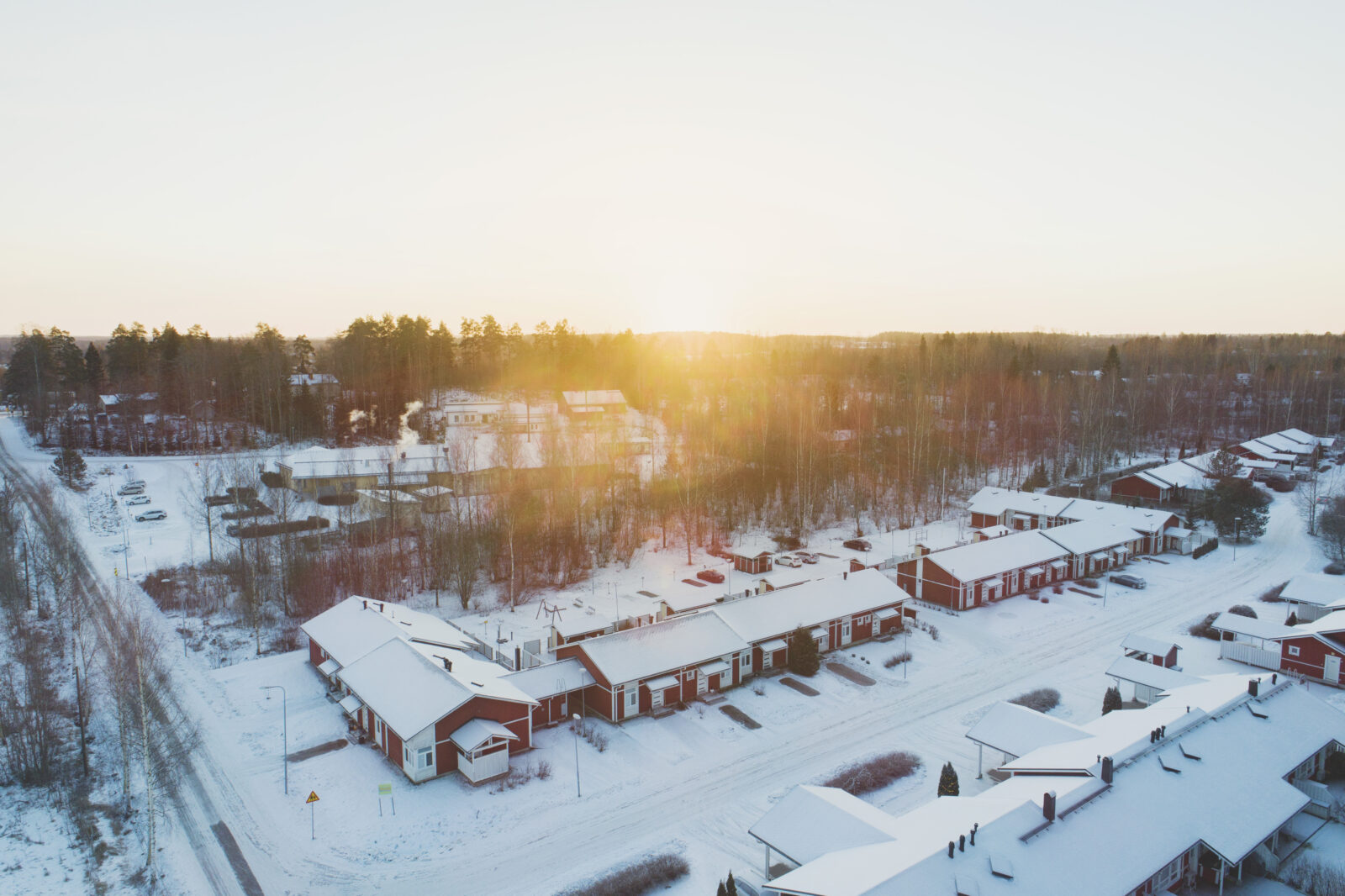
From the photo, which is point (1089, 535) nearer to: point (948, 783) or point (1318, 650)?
point (1318, 650)

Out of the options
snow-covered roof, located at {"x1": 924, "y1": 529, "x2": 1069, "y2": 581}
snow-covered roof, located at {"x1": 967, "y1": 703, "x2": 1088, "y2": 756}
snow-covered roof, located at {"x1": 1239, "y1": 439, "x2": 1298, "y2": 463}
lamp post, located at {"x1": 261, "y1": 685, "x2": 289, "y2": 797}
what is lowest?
lamp post, located at {"x1": 261, "y1": 685, "x2": 289, "y2": 797}

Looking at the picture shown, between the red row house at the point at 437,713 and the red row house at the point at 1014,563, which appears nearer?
the red row house at the point at 437,713

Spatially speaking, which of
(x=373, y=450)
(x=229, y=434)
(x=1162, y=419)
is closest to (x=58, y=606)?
(x=373, y=450)

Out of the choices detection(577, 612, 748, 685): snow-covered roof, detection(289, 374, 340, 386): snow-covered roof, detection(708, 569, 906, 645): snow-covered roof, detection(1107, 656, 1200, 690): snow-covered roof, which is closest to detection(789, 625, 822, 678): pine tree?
detection(708, 569, 906, 645): snow-covered roof

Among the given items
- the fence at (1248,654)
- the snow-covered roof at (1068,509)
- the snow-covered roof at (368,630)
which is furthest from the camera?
the snow-covered roof at (1068,509)

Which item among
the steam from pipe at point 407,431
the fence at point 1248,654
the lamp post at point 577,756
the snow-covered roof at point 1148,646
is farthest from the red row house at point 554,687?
the steam from pipe at point 407,431

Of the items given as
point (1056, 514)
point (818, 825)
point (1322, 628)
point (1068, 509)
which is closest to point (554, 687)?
point (818, 825)

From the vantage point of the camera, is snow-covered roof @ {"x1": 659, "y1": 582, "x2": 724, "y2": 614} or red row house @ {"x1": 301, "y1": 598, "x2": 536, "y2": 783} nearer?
red row house @ {"x1": 301, "y1": 598, "x2": 536, "y2": 783}

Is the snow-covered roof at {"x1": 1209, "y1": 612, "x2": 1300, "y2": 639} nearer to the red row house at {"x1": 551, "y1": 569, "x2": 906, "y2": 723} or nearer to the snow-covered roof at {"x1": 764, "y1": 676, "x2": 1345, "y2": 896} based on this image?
the snow-covered roof at {"x1": 764, "y1": 676, "x2": 1345, "y2": 896}

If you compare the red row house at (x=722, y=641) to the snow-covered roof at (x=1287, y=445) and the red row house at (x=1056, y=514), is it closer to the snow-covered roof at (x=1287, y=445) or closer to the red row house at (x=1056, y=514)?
the red row house at (x=1056, y=514)
